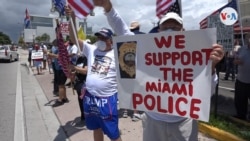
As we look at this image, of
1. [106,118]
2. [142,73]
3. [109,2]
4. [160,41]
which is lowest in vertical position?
[106,118]

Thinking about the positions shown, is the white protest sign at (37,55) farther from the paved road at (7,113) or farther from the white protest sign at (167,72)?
the white protest sign at (167,72)

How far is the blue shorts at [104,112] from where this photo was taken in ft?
13.1

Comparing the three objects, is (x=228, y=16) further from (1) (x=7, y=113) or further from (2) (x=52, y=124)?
(1) (x=7, y=113)

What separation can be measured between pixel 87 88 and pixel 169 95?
1539mm

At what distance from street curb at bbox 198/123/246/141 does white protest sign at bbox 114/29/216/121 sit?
9.36 ft

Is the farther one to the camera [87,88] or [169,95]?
[87,88]

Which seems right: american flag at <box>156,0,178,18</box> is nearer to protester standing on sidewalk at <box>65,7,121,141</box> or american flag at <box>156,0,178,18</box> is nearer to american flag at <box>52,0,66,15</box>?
american flag at <box>52,0,66,15</box>

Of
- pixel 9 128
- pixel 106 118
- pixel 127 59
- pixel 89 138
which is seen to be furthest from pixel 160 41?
pixel 9 128

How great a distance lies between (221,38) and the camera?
701 centimetres

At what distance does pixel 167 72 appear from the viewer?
9.14 feet

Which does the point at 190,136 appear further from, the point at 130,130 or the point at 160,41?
the point at 130,130

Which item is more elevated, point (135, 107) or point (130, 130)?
point (135, 107)

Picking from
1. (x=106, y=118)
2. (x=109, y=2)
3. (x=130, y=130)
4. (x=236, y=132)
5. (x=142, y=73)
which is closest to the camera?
(x=142, y=73)

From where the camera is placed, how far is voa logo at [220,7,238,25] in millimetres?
7222
